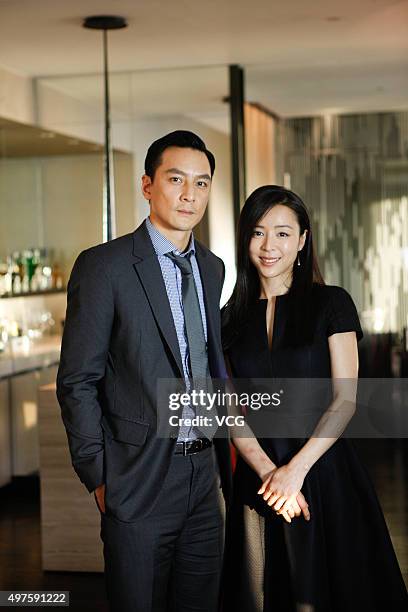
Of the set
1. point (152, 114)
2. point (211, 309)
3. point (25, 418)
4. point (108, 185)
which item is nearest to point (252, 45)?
point (152, 114)

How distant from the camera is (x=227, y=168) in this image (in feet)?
16.3

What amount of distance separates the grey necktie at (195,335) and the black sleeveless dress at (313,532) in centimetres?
12

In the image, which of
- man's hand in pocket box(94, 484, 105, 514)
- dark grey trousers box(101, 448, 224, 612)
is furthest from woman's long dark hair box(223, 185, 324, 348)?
man's hand in pocket box(94, 484, 105, 514)

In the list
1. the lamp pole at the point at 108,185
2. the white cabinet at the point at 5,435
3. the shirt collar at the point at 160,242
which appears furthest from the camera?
the white cabinet at the point at 5,435

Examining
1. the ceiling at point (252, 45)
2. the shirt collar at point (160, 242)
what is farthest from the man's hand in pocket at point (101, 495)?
the ceiling at point (252, 45)

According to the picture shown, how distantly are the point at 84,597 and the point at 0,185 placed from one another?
7.77 feet

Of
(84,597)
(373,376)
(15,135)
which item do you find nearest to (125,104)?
(15,135)

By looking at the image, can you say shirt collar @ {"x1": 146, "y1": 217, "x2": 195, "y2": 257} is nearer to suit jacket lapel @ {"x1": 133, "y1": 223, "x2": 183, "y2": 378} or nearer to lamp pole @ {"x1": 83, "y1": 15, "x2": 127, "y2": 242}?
suit jacket lapel @ {"x1": 133, "y1": 223, "x2": 183, "y2": 378}

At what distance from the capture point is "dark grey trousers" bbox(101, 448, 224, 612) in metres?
2.13

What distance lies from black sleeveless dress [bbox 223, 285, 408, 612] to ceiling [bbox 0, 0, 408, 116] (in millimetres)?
1863

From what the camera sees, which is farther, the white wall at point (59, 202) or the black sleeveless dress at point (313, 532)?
the white wall at point (59, 202)

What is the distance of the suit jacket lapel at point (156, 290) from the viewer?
209cm
